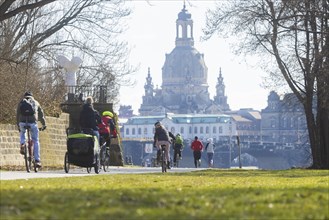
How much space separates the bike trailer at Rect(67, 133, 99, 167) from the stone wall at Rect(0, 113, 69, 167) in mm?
4851

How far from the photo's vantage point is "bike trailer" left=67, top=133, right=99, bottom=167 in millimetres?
24719

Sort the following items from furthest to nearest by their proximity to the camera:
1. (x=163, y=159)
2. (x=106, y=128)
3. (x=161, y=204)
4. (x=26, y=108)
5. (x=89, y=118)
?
(x=163, y=159), (x=106, y=128), (x=89, y=118), (x=26, y=108), (x=161, y=204)

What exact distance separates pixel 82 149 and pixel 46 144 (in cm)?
1144

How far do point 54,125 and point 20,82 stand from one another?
3.46 m

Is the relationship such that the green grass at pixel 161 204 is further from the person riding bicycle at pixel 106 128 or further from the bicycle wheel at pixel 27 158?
the person riding bicycle at pixel 106 128

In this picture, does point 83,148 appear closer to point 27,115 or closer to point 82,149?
point 82,149

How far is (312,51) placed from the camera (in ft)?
137

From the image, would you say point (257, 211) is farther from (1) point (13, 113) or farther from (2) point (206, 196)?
(1) point (13, 113)

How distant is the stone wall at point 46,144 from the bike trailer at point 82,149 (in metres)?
4.85

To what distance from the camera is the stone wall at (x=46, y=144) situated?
30922 mm

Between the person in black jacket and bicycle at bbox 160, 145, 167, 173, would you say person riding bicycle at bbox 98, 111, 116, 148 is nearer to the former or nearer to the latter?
bicycle at bbox 160, 145, 167, 173

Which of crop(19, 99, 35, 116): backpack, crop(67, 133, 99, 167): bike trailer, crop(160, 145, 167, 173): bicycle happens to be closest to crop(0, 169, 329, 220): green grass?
crop(19, 99, 35, 116): backpack

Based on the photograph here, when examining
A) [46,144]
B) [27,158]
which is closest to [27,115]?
[27,158]

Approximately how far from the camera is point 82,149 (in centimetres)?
2484
